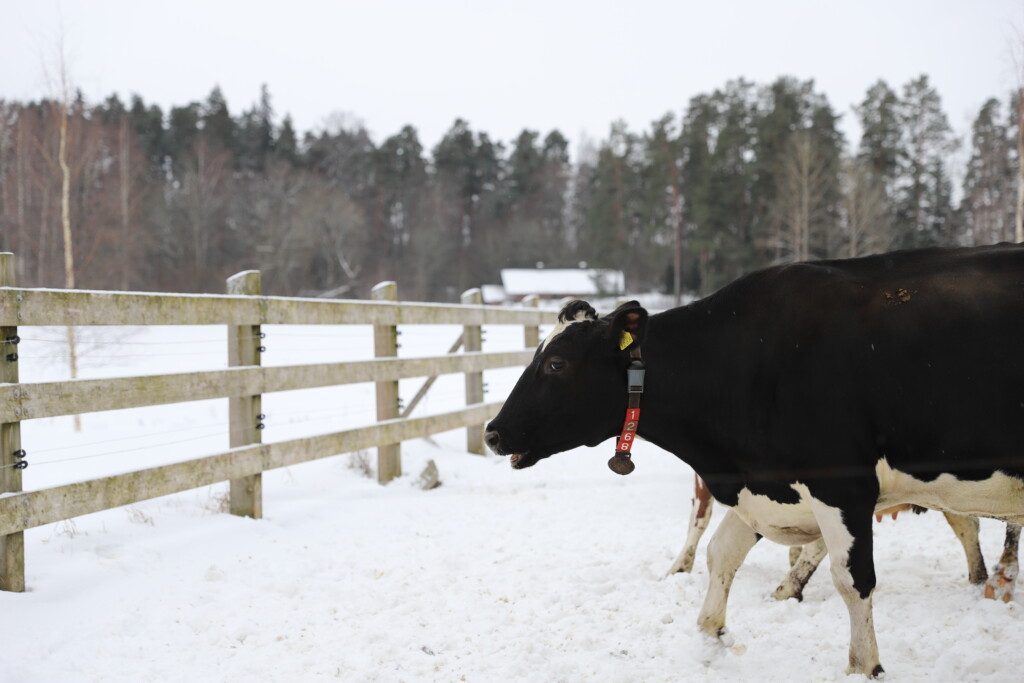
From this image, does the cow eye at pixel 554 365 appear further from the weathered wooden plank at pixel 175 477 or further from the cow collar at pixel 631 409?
the weathered wooden plank at pixel 175 477

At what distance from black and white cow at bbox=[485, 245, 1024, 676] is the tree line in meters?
23.3

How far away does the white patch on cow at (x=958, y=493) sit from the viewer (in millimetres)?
2973

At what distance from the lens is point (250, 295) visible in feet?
18.0

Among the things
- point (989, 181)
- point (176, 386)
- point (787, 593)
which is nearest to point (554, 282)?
point (989, 181)

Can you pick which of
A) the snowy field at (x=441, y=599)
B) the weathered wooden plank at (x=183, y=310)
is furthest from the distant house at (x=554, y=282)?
the snowy field at (x=441, y=599)

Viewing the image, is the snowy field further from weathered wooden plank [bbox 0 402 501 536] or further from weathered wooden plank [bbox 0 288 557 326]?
weathered wooden plank [bbox 0 288 557 326]

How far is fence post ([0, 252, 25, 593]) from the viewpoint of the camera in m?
3.65

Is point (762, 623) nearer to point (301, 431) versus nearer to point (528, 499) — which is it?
point (528, 499)

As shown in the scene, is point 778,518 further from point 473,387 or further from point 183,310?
point 473,387

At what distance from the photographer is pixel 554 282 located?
54469mm

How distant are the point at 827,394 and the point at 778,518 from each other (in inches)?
25.2

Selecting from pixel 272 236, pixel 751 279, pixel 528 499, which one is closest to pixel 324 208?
pixel 272 236

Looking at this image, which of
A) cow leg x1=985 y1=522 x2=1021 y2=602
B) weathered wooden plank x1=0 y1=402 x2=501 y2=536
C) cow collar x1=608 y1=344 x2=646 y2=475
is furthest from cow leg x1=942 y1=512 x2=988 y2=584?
weathered wooden plank x1=0 y1=402 x2=501 y2=536

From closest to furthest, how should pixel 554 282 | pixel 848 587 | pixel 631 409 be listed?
pixel 848 587 → pixel 631 409 → pixel 554 282
